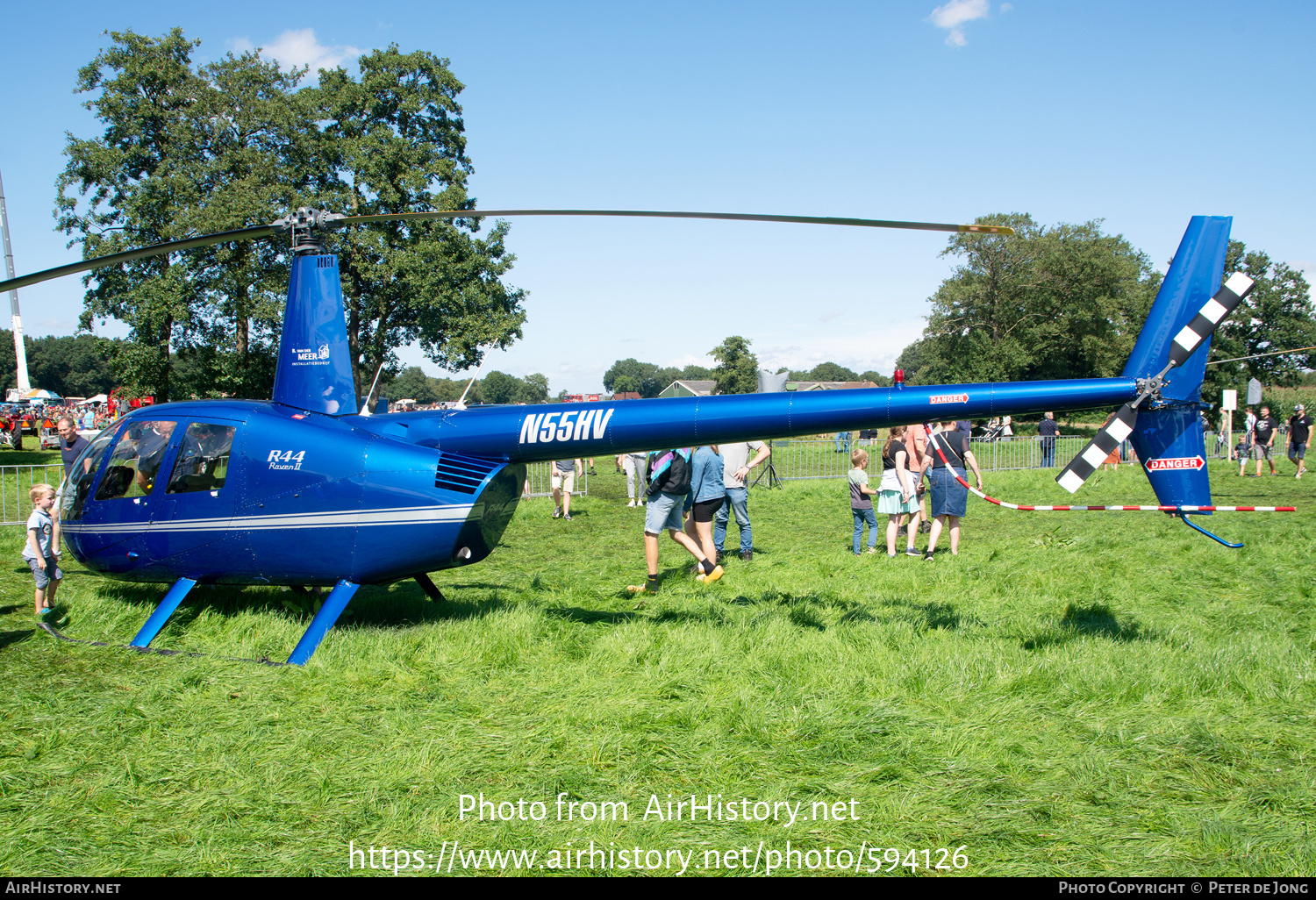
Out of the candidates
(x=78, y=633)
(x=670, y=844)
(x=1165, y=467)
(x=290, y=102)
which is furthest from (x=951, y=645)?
(x=290, y=102)

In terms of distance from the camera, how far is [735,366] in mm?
80812

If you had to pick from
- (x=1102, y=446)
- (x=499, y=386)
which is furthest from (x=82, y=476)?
(x=499, y=386)

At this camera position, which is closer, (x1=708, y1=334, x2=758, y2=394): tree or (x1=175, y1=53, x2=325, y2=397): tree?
(x1=175, y1=53, x2=325, y2=397): tree

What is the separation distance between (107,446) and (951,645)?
24.2ft

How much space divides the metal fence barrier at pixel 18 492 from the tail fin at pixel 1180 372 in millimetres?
12781

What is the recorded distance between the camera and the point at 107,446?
7176mm

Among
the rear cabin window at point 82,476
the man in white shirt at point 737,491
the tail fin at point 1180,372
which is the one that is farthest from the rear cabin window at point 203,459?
the tail fin at point 1180,372

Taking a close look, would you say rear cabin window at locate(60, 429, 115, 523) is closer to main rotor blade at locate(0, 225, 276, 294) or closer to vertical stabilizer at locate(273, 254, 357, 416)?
vertical stabilizer at locate(273, 254, 357, 416)

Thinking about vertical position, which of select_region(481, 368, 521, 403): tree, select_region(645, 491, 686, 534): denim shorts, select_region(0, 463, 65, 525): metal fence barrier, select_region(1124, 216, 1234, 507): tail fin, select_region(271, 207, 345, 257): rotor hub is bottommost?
select_region(0, 463, 65, 525): metal fence barrier

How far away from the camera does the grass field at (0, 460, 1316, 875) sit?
351 cm

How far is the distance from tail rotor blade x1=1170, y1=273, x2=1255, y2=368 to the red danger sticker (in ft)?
2.21

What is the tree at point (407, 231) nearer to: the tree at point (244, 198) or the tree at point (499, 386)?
the tree at point (244, 198)

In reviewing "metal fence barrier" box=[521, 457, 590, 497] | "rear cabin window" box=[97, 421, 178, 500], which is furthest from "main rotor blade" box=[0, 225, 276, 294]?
"metal fence barrier" box=[521, 457, 590, 497]
